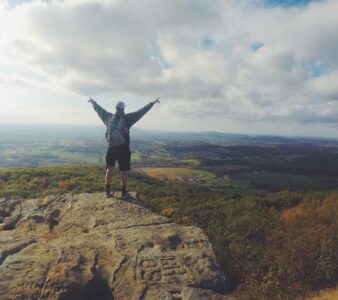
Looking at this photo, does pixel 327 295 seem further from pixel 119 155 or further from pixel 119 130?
pixel 119 130

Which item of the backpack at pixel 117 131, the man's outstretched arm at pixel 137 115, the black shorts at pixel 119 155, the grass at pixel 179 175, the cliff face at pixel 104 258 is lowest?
the grass at pixel 179 175

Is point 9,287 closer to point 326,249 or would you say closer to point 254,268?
point 254,268

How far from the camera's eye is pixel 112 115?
11.6 m

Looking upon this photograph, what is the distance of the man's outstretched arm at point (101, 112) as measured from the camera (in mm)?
11758

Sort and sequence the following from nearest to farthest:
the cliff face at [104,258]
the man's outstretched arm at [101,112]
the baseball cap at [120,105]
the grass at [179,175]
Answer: the cliff face at [104,258] → the baseball cap at [120,105] → the man's outstretched arm at [101,112] → the grass at [179,175]

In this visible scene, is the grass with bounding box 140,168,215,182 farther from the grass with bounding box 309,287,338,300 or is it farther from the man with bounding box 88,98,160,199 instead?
the grass with bounding box 309,287,338,300

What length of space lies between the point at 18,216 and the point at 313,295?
8.10 meters

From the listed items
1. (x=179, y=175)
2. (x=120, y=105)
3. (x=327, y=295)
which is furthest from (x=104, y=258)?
(x=179, y=175)

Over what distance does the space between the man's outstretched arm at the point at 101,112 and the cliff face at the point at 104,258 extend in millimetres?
3071

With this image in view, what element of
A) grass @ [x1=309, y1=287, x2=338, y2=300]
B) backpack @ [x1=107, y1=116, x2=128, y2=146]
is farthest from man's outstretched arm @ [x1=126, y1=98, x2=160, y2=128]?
grass @ [x1=309, y1=287, x2=338, y2=300]

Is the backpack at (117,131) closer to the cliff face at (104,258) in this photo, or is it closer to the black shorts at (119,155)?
the black shorts at (119,155)

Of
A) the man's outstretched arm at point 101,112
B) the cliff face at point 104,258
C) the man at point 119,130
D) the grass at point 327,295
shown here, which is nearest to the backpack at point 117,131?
the man at point 119,130

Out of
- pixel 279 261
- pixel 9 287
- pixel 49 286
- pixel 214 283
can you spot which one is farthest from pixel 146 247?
pixel 279 261

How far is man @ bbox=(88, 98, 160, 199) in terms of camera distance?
11.1 metres
